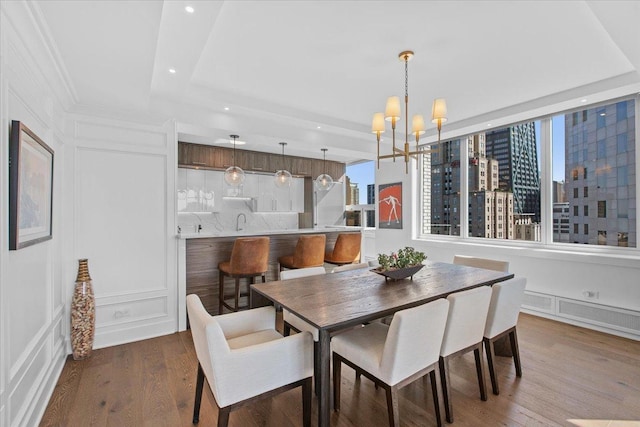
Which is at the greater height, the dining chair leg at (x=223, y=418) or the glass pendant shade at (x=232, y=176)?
the glass pendant shade at (x=232, y=176)

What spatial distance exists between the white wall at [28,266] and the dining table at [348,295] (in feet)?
4.42

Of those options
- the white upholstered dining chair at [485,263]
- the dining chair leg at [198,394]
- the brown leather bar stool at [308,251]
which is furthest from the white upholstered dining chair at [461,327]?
the brown leather bar stool at [308,251]

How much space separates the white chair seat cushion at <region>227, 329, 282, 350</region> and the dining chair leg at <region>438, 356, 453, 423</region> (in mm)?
1081

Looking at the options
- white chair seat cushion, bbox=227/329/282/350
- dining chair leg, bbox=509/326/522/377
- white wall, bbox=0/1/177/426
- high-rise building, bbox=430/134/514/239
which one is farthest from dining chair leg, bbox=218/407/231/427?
high-rise building, bbox=430/134/514/239

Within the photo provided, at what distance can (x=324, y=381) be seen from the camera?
5.29 feet

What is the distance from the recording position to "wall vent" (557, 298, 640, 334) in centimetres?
315

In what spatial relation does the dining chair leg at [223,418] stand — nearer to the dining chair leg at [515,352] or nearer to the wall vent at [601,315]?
the dining chair leg at [515,352]

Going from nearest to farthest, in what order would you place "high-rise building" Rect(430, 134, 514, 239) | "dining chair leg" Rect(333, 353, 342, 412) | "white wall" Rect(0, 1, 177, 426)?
"white wall" Rect(0, 1, 177, 426) < "dining chair leg" Rect(333, 353, 342, 412) < "high-rise building" Rect(430, 134, 514, 239)

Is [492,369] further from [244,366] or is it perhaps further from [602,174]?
[602,174]

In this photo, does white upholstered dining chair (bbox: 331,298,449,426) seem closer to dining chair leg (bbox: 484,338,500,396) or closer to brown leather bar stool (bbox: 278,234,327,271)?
dining chair leg (bbox: 484,338,500,396)

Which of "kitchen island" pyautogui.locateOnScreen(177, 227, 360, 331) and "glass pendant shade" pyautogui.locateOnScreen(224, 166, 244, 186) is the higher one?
"glass pendant shade" pyautogui.locateOnScreen(224, 166, 244, 186)

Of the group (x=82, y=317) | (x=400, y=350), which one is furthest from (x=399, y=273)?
(x=82, y=317)

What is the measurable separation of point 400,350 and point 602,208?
11.7ft

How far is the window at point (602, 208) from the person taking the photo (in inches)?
140
